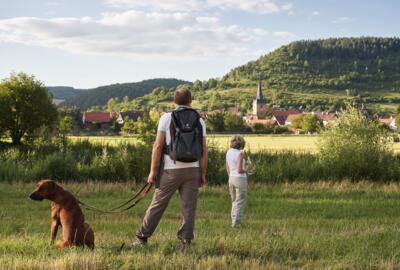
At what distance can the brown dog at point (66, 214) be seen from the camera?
668cm

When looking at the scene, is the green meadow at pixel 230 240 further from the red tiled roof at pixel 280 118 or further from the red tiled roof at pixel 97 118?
the red tiled roof at pixel 280 118

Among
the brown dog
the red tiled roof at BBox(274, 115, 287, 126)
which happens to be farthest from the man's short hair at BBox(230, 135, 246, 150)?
the red tiled roof at BBox(274, 115, 287, 126)

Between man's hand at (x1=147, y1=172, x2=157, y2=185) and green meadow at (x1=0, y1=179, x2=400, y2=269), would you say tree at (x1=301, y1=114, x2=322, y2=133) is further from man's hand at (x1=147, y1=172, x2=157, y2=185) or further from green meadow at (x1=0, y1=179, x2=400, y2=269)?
man's hand at (x1=147, y1=172, x2=157, y2=185)

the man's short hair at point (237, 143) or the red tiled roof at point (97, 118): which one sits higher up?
the man's short hair at point (237, 143)

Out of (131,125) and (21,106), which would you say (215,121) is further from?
(21,106)

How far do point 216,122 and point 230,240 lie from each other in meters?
109

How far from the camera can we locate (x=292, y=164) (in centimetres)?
2380

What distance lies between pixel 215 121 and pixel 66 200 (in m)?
109

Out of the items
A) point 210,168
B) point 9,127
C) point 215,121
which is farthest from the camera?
point 215,121

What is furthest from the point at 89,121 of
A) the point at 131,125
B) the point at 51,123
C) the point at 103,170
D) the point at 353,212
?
the point at 353,212

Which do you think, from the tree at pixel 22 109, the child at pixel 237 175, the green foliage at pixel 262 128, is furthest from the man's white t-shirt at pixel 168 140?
the green foliage at pixel 262 128

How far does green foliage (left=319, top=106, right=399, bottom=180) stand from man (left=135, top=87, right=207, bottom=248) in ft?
58.3

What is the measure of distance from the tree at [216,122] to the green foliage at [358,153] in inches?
3326

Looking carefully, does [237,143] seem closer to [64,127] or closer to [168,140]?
[168,140]
